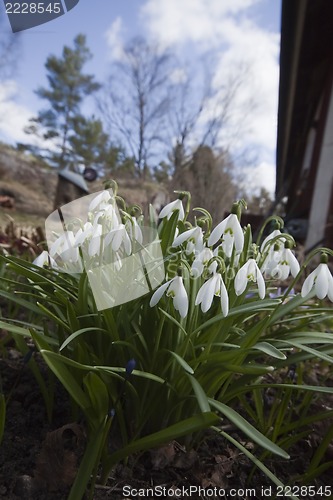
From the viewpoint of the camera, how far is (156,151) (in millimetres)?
2084

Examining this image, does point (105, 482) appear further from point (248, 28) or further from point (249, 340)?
point (248, 28)

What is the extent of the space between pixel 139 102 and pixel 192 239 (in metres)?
1.38

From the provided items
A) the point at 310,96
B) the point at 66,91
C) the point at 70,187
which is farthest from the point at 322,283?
the point at 310,96

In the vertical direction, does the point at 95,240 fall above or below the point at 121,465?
above

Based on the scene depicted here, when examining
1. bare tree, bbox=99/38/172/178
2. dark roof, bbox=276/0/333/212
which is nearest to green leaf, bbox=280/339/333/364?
bare tree, bbox=99/38/172/178

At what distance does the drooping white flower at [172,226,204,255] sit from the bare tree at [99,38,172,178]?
0.96 m

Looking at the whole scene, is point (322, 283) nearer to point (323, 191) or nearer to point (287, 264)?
point (287, 264)

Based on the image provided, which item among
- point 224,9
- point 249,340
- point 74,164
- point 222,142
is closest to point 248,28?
point 224,9

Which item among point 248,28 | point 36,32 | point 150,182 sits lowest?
point 150,182

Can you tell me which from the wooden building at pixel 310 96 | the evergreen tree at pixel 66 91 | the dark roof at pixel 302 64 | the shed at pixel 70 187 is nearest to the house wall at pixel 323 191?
the wooden building at pixel 310 96

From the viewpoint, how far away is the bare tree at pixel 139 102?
2.03 m

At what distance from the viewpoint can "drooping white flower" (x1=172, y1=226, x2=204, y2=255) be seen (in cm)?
105

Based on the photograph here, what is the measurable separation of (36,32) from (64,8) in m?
0.15

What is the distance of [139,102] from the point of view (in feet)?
7.36
